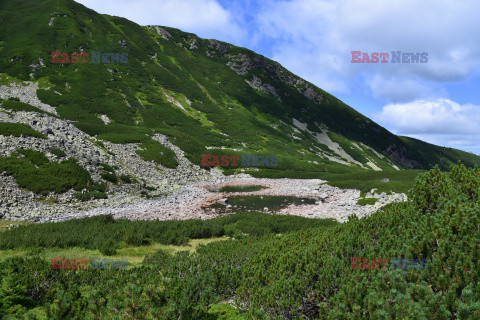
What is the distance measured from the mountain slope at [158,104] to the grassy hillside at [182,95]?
403mm

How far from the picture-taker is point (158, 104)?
252 feet

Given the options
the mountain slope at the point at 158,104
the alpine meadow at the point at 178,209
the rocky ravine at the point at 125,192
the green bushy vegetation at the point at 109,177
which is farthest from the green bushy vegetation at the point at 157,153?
the green bushy vegetation at the point at 109,177

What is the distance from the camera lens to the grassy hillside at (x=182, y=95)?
62194 millimetres

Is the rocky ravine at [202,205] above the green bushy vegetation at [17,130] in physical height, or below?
below

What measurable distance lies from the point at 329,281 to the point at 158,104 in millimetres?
78444

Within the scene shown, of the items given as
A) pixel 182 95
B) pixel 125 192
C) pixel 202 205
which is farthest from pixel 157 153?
pixel 182 95

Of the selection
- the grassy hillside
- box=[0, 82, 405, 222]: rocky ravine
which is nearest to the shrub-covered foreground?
box=[0, 82, 405, 222]: rocky ravine

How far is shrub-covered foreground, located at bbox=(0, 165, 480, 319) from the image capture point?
4453mm

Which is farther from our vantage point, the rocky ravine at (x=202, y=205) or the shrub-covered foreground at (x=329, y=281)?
the rocky ravine at (x=202, y=205)

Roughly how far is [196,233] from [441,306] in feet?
45.1

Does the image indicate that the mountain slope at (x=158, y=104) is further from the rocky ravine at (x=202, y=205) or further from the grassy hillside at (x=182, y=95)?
the rocky ravine at (x=202, y=205)

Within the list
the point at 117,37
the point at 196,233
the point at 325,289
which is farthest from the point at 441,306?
the point at 117,37

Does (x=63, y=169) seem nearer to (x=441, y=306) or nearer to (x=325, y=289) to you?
(x=325, y=289)

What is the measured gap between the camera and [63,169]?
83.5 ft
